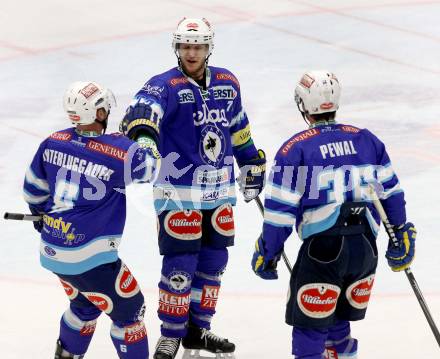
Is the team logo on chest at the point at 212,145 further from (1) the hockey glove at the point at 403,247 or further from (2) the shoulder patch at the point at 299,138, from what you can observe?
(1) the hockey glove at the point at 403,247

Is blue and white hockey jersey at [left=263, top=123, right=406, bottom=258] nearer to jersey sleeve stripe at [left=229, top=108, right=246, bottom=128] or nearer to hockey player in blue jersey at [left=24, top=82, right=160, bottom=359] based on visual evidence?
hockey player in blue jersey at [left=24, top=82, right=160, bottom=359]

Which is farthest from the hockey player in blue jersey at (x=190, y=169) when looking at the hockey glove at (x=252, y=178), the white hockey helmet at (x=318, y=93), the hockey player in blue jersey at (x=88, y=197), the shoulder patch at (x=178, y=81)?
the white hockey helmet at (x=318, y=93)

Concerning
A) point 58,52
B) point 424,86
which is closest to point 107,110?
point 424,86

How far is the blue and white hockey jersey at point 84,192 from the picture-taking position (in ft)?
21.9

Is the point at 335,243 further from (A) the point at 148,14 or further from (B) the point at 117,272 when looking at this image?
(A) the point at 148,14

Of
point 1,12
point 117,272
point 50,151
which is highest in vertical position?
point 50,151

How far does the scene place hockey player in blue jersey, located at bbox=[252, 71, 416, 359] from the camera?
6488 millimetres

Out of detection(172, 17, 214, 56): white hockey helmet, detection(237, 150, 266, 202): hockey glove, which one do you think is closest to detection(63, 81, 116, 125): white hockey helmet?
detection(172, 17, 214, 56): white hockey helmet

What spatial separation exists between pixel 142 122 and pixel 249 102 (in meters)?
5.15

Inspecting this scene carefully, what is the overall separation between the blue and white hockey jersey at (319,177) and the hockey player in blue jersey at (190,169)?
3.12 feet

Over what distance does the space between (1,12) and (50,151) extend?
9.08 m

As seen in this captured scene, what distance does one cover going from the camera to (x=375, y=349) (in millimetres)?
7691

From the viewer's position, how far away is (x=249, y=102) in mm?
12250

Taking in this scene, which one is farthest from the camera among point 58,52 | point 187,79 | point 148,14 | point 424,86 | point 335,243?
point 148,14
